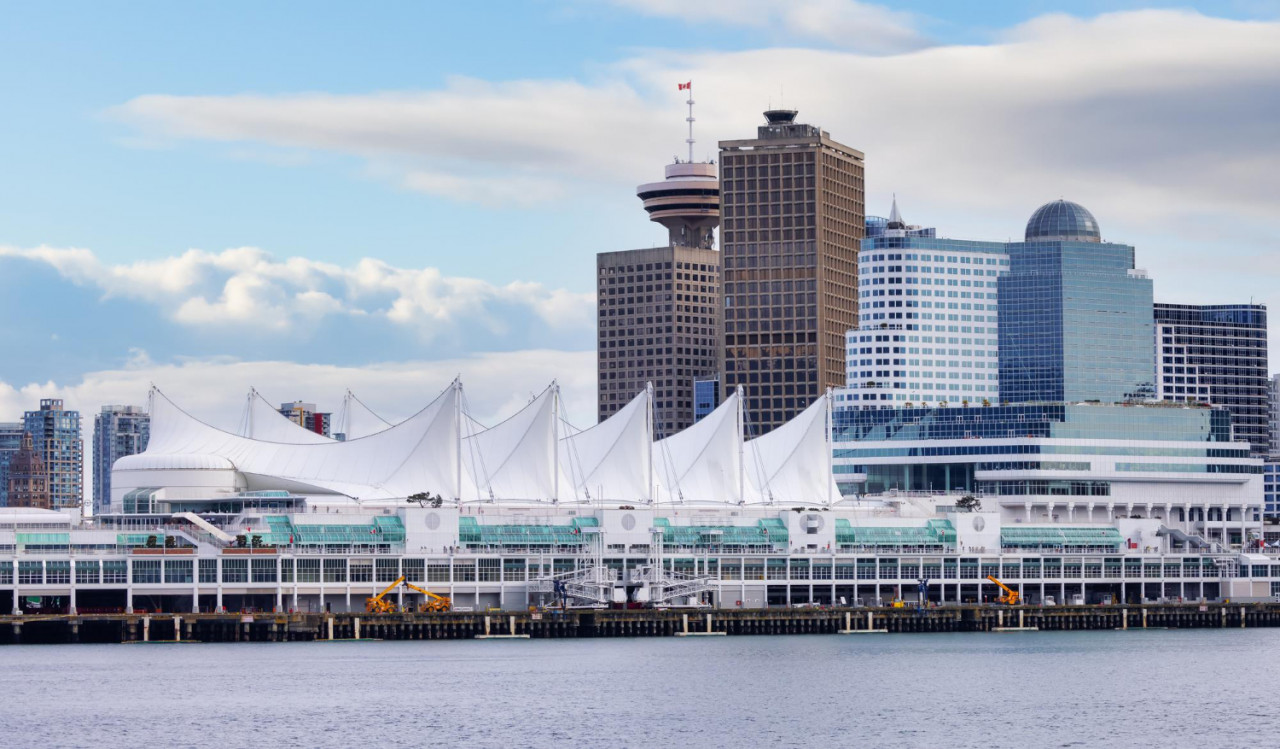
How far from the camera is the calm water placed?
303ft

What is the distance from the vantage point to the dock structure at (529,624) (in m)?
138

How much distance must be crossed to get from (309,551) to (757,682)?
49.2 meters

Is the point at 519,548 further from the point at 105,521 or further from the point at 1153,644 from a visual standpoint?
the point at 1153,644

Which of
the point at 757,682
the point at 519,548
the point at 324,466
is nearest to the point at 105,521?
the point at 324,466

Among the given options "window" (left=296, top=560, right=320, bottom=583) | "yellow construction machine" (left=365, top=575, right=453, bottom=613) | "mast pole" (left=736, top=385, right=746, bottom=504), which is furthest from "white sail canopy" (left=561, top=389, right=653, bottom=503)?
"window" (left=296, top=560, right=320, bottom=583)

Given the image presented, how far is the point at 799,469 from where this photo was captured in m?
186

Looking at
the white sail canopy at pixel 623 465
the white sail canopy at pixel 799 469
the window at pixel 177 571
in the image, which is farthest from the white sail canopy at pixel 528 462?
the window at pixel 177 571

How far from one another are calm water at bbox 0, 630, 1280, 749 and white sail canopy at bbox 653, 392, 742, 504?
1569 inches

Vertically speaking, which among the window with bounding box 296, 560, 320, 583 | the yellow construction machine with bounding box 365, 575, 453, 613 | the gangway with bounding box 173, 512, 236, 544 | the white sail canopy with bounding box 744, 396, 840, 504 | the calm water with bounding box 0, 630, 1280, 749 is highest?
the white sail canopy with bounding box 744, 396, 840, 504

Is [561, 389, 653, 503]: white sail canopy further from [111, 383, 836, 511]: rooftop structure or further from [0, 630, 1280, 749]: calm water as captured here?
[0, 630, 1280, 749]: calm water

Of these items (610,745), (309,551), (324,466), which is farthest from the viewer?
(324,466)

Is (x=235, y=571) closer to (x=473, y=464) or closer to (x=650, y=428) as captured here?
(x=473, y=464)

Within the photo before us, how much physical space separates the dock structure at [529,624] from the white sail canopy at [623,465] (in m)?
26.7

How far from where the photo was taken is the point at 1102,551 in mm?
178000
